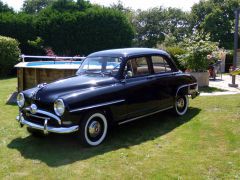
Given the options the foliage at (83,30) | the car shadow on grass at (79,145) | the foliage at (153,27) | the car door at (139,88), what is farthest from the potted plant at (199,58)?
the foliage at (153,27)

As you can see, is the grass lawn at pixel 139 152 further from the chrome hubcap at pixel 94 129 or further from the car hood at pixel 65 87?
the car hood at pixel 65 87

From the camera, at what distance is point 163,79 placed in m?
6.96

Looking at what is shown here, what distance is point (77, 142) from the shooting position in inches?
229

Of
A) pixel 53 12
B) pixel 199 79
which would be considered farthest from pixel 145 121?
pixel 53 12

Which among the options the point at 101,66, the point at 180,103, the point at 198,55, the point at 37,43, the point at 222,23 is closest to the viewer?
the point at 101,66

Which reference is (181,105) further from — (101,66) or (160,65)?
(101,66)

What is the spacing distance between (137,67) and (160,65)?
90 centimetres

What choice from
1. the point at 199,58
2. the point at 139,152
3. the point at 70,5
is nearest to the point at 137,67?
the point at 139,152

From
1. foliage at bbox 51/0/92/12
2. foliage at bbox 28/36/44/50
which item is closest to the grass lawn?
foliage at bbox 28/36/44/50

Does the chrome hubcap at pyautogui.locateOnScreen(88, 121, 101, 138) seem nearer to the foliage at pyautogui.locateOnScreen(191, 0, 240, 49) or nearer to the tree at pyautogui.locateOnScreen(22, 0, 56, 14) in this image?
the foliage at pyautogui.locateOnScreen(191, 0, 240, 49)

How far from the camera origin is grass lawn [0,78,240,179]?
4473 mm

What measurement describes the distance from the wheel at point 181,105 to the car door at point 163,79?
29cm

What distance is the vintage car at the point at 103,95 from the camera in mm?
5270

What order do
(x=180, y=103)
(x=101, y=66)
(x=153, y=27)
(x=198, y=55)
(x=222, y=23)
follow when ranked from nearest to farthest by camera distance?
1. (x=101, y=66)
2. (x=180, y=103)
3. (x=198, y=55)
4. (x=222, y=23)
5. (x=153, y=27)
